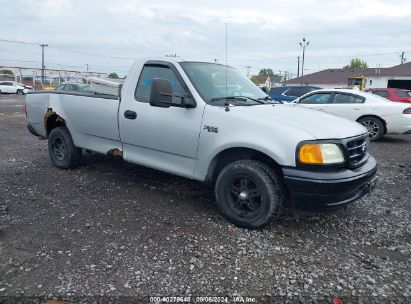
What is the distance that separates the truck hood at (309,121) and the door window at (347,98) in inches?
247

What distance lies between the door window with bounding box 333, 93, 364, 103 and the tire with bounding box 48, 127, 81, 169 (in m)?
7.31

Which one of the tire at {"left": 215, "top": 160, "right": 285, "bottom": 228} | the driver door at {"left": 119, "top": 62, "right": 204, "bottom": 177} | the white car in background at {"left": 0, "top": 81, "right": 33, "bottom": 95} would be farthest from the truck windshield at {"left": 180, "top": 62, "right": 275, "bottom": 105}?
the white car in background at {"left": 0, "top": 81, "right": 33, "bottom": 95}

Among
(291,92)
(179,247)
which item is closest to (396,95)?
(291,92)

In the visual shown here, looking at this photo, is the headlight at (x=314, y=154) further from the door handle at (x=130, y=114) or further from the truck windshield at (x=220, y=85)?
the door handle at (x=130, y=114)

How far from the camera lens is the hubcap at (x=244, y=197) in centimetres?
374

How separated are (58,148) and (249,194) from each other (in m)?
3.74

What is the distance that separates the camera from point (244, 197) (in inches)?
149

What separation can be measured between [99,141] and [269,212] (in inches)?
108

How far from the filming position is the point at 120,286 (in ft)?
9.20

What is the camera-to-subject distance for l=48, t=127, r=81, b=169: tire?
565 cm

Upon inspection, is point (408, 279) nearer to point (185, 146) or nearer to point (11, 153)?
point (185, 146)

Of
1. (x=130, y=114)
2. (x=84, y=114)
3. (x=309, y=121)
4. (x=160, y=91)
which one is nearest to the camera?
(x=309, y=121)

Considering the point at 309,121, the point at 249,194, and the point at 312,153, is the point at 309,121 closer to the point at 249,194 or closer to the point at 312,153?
the point at 312,153

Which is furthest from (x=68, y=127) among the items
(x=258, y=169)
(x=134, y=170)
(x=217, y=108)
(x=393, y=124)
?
(x=393, y=124)
